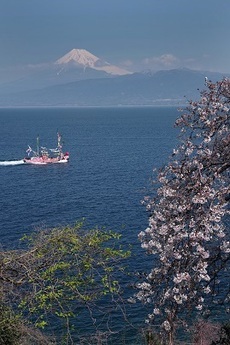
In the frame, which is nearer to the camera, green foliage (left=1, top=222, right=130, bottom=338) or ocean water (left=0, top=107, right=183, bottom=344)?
green foliage (left=1, top=222, right=130, bottom=338)

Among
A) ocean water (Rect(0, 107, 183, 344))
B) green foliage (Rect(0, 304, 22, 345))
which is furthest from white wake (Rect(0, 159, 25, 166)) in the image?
green foliage (Rect(0, 304, 22, 345))

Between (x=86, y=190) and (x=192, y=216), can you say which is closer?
(x=192, y=216)

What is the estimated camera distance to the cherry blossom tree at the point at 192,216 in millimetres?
11359

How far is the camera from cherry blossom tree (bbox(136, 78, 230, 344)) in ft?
37.3

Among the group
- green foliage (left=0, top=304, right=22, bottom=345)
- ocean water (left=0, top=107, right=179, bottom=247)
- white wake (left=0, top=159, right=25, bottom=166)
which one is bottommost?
ocean water (left=0, top=107, right=179, bottom=247)

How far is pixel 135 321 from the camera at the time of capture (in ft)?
94.5

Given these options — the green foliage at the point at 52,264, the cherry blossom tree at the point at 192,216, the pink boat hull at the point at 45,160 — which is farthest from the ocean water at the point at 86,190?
the cherry blossom tree at the point at 192,216

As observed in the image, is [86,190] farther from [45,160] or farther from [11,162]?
[45,160]

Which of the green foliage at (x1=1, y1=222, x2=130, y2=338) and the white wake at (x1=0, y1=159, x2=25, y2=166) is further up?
the green foliage at (x1=1, y1=222, x2=130, y2=338)

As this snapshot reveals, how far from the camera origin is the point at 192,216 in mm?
11586

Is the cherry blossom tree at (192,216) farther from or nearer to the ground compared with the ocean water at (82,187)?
farther from the ground

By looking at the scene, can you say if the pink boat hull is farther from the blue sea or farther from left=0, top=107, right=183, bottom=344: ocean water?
the blue sea

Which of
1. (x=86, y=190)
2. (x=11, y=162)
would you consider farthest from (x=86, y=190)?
(x=11, y=162)

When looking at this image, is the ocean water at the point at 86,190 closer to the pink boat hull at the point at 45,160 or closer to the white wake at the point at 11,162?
the white wake at the point at 11,162
